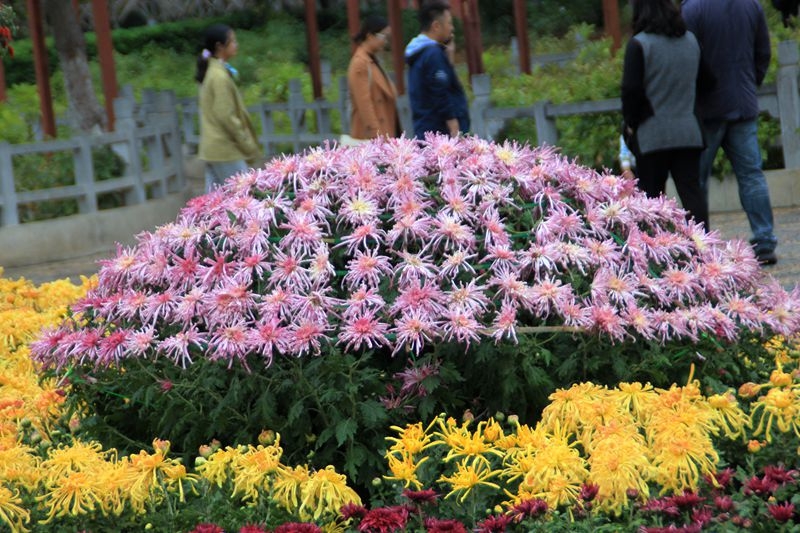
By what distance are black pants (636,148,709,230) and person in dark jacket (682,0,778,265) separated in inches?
16.9

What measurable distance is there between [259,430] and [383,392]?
39 centimetres

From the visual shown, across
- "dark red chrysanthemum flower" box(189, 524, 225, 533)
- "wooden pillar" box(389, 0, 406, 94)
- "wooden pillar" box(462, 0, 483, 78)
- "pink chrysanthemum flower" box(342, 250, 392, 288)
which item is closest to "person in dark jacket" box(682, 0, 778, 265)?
"pink chrysanthemum flower" box(342, 250, 392, 288)

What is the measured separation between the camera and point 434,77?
901cm

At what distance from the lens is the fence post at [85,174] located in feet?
44.4

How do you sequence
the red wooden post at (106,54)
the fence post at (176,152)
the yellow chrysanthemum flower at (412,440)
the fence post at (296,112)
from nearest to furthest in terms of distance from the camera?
the yellow chrysanthemum flower at (412,440) < the fence post at (176,152) < the fence post at (296,112) < the red wooden post at (106,54)

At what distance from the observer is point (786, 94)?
11.1 metres

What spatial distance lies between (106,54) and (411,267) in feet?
50.6

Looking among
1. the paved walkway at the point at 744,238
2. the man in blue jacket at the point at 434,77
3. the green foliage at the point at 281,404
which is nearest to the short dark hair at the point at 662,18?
the paved walkway at the point at 744,238

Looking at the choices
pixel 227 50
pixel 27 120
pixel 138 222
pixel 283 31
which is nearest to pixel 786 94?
pixel 227 50

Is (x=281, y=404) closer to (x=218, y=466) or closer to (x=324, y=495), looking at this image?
(x=218, y=466)

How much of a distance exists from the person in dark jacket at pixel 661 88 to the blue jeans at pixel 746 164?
0.71 m

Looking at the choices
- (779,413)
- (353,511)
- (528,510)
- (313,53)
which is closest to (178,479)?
(353,511)

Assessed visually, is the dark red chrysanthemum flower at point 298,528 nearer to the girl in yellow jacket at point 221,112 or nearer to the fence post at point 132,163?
the girl in yellow jacket at point 221,112

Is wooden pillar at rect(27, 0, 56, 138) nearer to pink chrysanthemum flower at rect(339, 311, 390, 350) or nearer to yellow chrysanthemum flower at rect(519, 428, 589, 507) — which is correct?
pink chrysanthemum flower at rect(339, 311, 390, 350)
